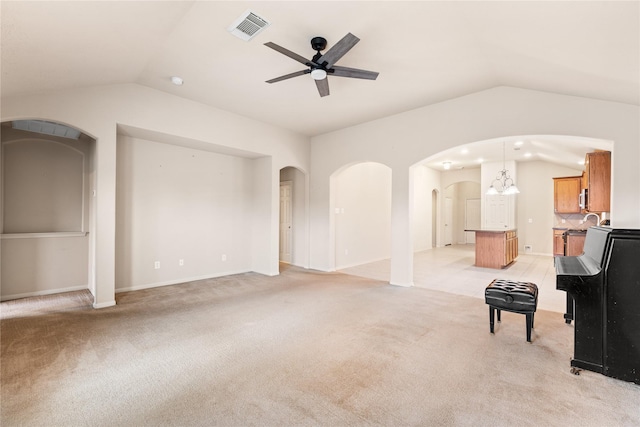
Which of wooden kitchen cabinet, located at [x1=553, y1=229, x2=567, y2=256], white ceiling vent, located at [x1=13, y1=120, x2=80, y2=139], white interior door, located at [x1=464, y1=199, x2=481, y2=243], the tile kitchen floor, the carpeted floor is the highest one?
white ceiling vent, located at [x1=13, y1=120, x2=80, y2=139]

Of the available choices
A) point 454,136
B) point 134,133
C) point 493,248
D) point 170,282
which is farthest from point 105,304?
point 493,248

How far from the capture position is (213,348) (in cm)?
274

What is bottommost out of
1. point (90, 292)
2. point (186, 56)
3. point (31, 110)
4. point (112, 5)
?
point (90, 292)

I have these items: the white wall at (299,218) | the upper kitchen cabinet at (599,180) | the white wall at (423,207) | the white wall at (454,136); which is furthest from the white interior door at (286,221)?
the upper kitchen cabinet at (599,180)

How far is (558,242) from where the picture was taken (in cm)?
852

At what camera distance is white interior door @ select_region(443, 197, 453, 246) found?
39.4 ft

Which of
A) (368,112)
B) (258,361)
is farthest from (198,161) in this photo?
(258,361)

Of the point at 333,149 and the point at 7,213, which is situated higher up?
the point at 333,149

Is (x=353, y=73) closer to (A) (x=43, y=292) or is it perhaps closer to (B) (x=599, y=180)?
(B) (x=599, y=180)

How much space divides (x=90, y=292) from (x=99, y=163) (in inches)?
89.4

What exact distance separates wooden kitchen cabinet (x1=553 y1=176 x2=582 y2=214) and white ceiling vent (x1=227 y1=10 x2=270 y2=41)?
31.7ft

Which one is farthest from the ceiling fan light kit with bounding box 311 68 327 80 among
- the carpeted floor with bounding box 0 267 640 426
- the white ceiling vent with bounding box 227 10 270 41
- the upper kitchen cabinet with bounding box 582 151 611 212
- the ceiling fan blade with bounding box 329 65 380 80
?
the upper kitchen cabinet with bounding box 582 151 611 212

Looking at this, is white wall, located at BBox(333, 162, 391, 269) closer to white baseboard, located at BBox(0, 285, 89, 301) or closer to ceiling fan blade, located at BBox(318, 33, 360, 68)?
ceiling fan blade, located at BBox(318, 33, 360, 68)

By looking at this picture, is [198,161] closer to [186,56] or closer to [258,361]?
[186,56]
